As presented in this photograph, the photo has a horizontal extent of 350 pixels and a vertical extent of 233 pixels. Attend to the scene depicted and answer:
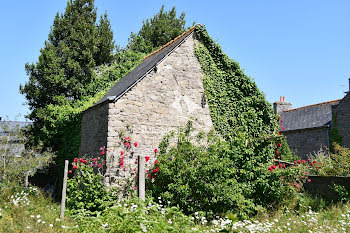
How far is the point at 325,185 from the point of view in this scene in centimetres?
936

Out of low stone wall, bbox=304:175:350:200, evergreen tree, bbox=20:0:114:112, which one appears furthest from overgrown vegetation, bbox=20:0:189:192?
low stone wall, bbox=304:175:350:200

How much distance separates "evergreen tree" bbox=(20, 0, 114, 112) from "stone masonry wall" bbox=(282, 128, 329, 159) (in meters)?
13.1

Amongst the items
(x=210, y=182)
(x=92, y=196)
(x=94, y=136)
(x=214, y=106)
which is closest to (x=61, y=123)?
(x=94, y=136)

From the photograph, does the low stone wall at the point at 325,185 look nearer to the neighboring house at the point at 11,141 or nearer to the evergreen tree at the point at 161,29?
the neighboring house at the point at 11,141

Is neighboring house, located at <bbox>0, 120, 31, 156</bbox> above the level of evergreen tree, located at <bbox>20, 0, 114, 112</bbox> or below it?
below

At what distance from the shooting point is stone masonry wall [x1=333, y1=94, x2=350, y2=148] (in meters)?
17.3

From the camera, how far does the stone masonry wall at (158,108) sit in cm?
848

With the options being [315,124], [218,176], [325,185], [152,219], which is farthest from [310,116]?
[152,219]

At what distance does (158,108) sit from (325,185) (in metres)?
5.68

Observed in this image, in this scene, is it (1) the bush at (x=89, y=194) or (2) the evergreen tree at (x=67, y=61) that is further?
(2) the evergreen tree at (x=67, y=61)

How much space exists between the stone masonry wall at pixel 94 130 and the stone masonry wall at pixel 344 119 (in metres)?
14.4

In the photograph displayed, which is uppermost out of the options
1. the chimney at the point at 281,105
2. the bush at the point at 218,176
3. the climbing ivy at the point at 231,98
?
the chimney at the point at 281,105

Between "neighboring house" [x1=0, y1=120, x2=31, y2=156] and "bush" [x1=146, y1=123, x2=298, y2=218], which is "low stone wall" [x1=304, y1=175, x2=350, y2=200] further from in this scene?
"neighboring house" [x1=0, y1=120, x2=31, y2=156]

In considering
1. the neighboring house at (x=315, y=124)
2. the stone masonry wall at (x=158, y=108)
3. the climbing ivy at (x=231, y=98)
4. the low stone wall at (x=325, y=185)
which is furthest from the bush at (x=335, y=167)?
the neighboring house at (x=315, y=124)
